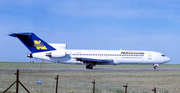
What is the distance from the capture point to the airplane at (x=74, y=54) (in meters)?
47.1

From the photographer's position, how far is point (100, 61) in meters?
47.1

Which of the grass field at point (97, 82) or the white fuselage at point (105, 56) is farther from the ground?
the white fuselage at point (105, 56)

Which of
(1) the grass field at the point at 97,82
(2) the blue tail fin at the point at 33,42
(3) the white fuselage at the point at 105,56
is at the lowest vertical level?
(1) the grass field at the point at 97,82

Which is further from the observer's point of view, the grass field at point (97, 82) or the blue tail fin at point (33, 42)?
the blue tail fin at point (33, 42)

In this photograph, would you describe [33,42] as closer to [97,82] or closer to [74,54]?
[74,54]

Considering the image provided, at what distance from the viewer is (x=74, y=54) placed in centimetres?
4781

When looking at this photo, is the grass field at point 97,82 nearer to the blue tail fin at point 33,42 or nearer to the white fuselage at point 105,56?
the white fuselage at point 105,56

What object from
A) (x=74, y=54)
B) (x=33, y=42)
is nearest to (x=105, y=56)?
(x=74, y=54)

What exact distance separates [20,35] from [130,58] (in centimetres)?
2273

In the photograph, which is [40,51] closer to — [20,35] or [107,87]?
[20,35]

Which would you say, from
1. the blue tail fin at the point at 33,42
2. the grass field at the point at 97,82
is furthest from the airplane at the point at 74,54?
the grass field at the point at 97,82

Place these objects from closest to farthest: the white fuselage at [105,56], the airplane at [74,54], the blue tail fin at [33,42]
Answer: the airplane at [74,54] < the blue tail fin at [33,42] < the white fuselage at [105,56]

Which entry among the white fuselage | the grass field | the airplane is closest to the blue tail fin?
the airplane

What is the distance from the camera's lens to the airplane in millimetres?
47094
